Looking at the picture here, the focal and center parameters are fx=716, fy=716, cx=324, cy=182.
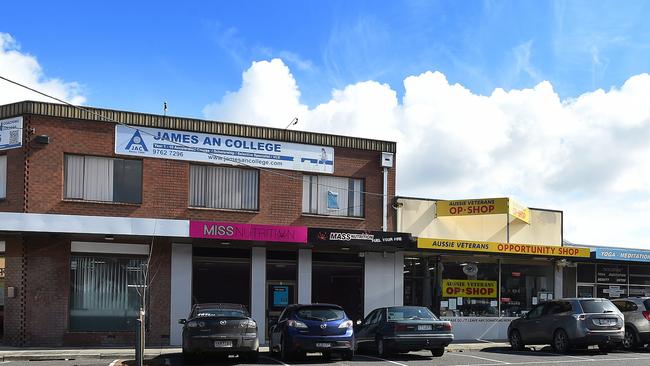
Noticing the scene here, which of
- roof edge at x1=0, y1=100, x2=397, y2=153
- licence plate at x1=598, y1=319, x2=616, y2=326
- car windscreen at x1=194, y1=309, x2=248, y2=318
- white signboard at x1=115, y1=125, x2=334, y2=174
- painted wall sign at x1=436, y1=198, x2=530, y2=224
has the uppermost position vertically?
roof edge at x1=0, y1=100, x2=397, y2=153

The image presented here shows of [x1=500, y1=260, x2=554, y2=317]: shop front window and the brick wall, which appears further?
[x1=500, y1=260, x2=554, y2=317]: shop front window

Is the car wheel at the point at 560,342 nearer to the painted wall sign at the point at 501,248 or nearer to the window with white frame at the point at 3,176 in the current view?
the painted wall sign at the point at 501,248

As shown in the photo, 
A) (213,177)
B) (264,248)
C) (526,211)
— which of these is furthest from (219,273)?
(526,211)

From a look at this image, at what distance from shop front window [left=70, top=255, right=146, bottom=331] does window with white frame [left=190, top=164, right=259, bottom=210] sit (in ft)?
9.23

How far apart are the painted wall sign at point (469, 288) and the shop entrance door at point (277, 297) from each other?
5.72 meters

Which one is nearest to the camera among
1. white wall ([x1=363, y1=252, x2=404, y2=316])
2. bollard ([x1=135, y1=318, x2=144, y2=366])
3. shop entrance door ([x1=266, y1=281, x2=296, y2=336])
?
bollard ([x1=135, y1=318, x2=144, y2=366])

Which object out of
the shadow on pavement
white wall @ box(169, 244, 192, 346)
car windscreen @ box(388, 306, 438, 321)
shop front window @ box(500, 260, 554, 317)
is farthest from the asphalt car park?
shop front window @ box(500, 260, 554, 317)

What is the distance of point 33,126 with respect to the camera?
2119cm

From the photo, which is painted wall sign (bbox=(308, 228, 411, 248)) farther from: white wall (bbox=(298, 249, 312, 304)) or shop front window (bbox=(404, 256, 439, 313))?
shop front window (bbox=(404, 256, 439, 313))

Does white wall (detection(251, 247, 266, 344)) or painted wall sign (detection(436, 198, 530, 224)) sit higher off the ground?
painted wall sign (detection(436, 198, 530, 224))

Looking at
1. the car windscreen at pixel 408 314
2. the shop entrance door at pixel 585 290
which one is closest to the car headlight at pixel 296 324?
the car windscreen at pixel 408 314

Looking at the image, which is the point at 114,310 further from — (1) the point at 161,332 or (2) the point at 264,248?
(2) the point at 264,248

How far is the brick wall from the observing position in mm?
21266

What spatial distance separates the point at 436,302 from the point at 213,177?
9.12 metres
